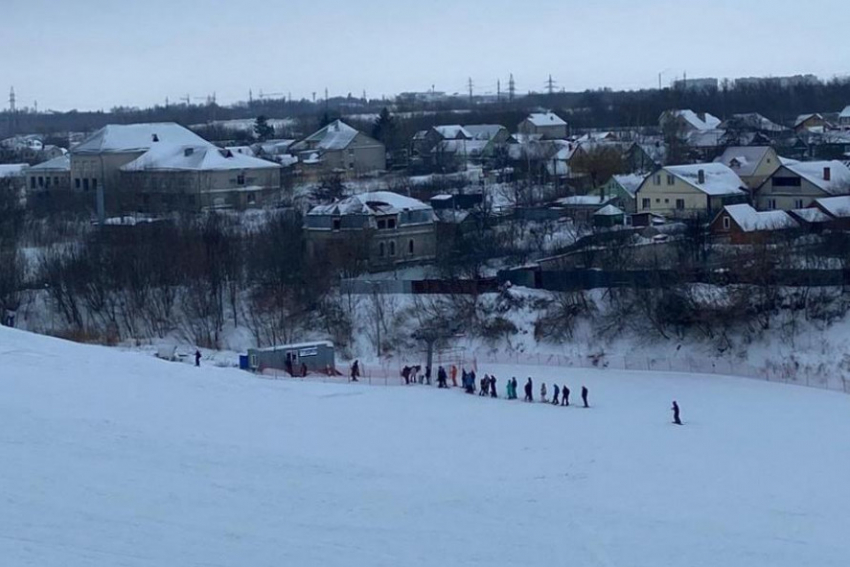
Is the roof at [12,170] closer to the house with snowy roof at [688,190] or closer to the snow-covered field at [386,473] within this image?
the house with snowy roof at [688,190]

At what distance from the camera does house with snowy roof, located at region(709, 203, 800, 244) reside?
18.1 metres

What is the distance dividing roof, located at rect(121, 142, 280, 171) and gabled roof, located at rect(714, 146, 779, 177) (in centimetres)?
953

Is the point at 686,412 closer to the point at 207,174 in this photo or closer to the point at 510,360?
the point at 510,360

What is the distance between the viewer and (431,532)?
728 cm

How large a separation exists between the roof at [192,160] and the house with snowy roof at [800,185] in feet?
34.6

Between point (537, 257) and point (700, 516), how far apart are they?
11.0 metres

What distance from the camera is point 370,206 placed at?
19.2 meters

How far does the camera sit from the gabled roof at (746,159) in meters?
24.2

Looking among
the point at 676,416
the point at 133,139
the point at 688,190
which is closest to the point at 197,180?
the point at 133,139

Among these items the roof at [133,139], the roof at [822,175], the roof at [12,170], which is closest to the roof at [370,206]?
the roof at [822,175]

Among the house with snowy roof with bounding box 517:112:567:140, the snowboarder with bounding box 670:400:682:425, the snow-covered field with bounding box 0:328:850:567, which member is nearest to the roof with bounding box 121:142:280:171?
the snow-covered field with bounding box 0:328:850:567

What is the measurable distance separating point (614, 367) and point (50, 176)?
63.8 ft

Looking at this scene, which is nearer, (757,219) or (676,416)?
(676,416)

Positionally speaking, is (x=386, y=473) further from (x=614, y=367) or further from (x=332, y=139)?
(x=332, y=139)
